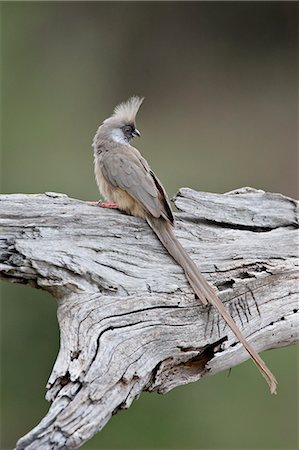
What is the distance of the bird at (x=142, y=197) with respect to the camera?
3420mm

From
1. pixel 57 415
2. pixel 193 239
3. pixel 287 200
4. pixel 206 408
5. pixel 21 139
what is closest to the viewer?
pixel 57 415

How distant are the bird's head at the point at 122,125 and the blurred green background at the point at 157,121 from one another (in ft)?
6.26

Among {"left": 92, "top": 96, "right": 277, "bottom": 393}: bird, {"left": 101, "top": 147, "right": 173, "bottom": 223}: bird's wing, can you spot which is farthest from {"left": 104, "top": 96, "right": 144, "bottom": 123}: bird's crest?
{"left": 101, "top": 147, "right": 173, "bottom": 223}: bird's wing

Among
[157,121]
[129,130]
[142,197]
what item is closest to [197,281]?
[142,197]

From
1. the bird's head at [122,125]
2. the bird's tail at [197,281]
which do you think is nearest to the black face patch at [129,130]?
the bird's head at [122,125]

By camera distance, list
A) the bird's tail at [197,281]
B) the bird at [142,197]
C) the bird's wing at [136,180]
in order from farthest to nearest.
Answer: the bird's wing at [136,180]
the bird at [142,197]
the bird's tail at [197,281]

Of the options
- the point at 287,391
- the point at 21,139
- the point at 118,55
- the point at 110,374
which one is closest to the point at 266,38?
the point at 118,55

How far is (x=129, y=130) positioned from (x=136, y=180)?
46 cm

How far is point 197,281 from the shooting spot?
11.3 feet

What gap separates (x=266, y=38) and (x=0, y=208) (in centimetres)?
529

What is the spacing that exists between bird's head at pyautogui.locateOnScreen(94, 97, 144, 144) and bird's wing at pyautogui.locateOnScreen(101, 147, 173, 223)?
183 millimetres

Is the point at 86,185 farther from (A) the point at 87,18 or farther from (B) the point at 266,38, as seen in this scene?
(B) the point at 266,38

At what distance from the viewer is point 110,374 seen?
3.06 m

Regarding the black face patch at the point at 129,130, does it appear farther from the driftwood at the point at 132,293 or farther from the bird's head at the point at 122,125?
the driftwood at the point at 132,293
